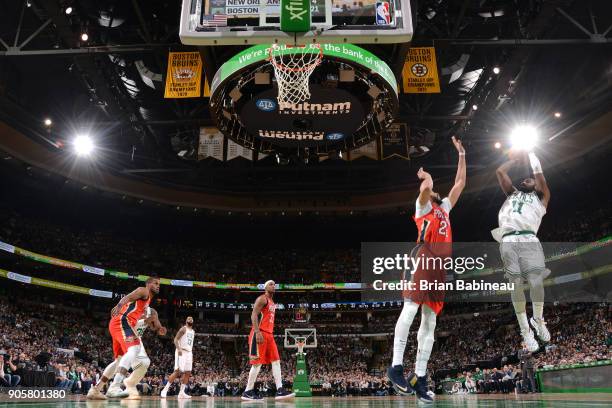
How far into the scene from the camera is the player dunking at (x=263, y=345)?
8461 millimetres

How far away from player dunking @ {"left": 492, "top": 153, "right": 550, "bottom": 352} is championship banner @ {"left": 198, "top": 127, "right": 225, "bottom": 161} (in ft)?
41.7

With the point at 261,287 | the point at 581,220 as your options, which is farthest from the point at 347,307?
the point at 581,220

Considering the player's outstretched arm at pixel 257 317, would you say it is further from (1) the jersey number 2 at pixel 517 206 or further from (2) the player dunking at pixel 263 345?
(1) the jersey number 2 at pixel 517 206

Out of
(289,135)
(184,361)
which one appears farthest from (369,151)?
(184,361)

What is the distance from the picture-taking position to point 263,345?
8.68 meters

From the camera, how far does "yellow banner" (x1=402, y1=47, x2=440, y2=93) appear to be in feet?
42.6

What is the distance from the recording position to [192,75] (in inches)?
523

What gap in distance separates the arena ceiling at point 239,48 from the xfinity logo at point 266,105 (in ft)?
4.27

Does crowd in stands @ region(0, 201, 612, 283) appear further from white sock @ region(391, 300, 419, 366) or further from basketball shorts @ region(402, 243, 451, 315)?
white sock @ region(391, 300, 419, 366)

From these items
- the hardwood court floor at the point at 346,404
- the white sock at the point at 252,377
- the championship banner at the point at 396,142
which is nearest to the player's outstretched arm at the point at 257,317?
the white sock at the point at 252,377

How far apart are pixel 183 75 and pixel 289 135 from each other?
321cm

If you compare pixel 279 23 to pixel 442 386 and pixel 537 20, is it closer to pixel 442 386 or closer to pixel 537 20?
pixel 537 20

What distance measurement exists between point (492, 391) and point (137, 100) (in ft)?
59.2

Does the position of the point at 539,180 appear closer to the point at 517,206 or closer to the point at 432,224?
the point at 517,206
